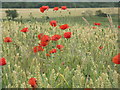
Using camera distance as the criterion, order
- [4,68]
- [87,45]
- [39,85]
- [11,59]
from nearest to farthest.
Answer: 1. [39,85]
2. [4,68]
3. [11,59]
4. [87,45]

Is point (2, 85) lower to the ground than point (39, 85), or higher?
lower

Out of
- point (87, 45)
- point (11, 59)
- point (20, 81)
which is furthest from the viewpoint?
point (87, 45)

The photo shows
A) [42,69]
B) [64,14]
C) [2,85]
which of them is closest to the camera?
[2,85]

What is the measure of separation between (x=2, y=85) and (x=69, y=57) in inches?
30.1

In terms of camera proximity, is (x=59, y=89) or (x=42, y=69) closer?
(x=59, y=89)

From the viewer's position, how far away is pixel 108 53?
2504mm

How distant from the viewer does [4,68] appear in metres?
2.07

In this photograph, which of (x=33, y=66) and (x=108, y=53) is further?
(x=108, y=53)

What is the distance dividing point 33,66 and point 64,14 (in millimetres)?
2437

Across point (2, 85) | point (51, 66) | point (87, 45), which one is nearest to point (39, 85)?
point (2, 85)

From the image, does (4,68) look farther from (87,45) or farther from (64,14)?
(64,14)

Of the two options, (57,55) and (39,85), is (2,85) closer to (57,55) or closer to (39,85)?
(39,85)

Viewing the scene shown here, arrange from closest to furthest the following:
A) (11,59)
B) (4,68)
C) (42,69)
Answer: (4,68), (42,69), (11,59)

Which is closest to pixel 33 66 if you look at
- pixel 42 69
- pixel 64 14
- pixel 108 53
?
pixel 42 69
